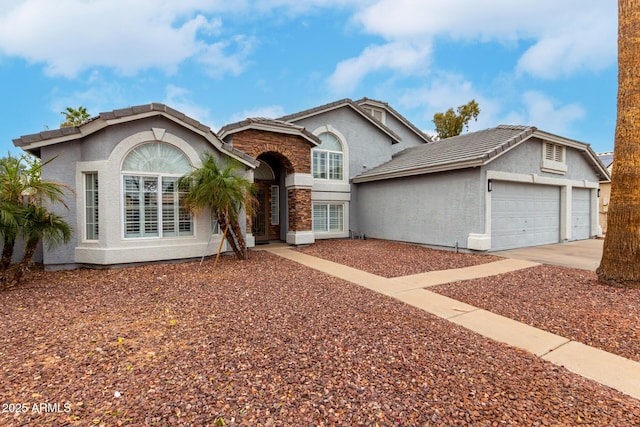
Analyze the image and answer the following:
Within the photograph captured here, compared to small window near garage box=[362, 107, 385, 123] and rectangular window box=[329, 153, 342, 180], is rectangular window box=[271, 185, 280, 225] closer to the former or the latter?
rectangular window box=[329, 153, 342, 180]

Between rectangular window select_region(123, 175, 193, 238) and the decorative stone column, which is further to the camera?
the decorative stone column

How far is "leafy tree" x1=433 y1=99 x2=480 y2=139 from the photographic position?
26234mm

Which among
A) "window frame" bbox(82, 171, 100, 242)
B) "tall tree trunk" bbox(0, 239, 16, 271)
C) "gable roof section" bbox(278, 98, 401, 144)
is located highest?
"gable roof section" bbox(278, 98, 401, 144)

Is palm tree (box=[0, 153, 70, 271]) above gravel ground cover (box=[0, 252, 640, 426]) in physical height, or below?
above

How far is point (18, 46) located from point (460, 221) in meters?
18.3

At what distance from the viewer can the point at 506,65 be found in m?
20.3

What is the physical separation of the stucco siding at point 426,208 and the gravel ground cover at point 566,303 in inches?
130

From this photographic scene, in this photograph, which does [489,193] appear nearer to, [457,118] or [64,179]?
[64,179]

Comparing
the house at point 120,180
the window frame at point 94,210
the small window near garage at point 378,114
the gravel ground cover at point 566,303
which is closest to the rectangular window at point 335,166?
the small window near garage at point 378,114

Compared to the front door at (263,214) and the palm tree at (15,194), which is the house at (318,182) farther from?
the palm tree at (15,194)

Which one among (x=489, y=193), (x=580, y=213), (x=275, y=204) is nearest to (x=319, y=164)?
(x=275, y=204)

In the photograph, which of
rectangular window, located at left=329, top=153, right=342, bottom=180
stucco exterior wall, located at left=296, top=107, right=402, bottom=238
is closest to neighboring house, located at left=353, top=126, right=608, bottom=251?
stucco exterior wall, located at left=296, top=107, right=402, bottom=238

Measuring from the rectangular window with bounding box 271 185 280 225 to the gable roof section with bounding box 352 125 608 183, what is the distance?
12.9ft

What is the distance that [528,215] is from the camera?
12.8 meters
